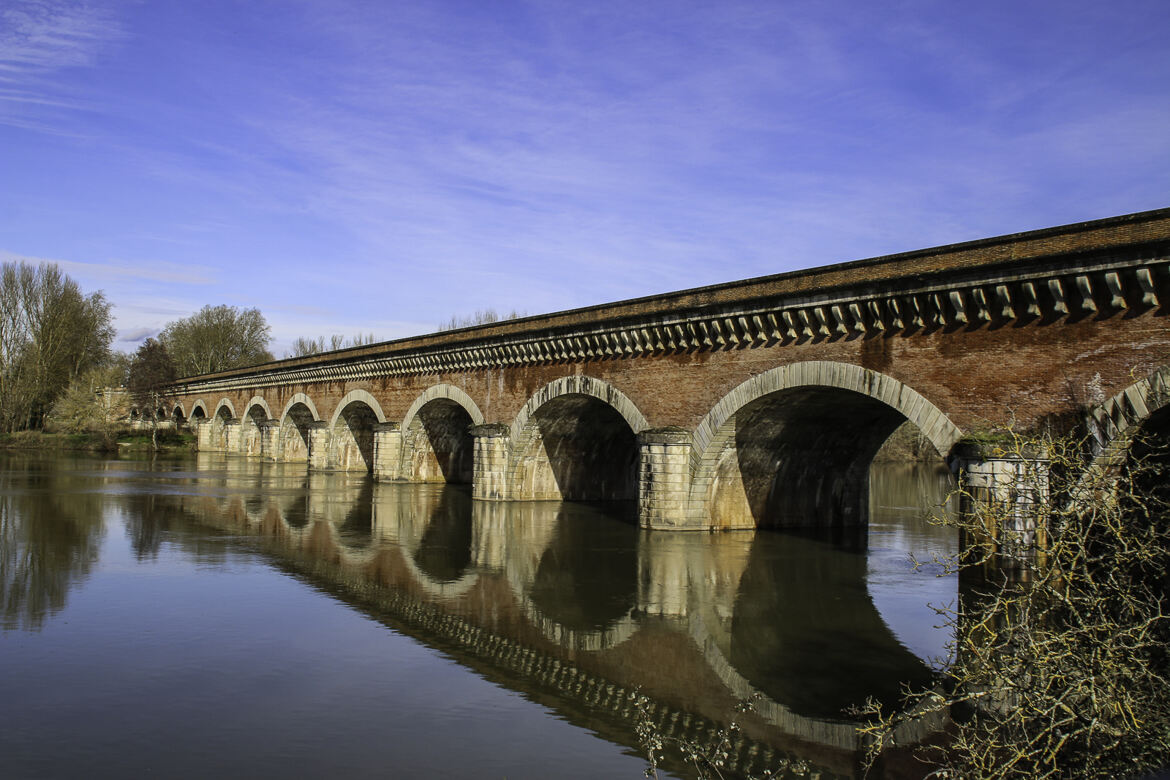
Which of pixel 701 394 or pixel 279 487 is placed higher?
pixel 701 394

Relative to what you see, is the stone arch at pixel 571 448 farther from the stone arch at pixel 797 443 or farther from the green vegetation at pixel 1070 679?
the green vegetation at pixel 1070 679

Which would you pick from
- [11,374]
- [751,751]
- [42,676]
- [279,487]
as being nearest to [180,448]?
[11,374]

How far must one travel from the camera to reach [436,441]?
31.7 meters

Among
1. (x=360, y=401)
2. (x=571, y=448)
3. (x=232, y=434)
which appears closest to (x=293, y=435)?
(x=232, y=434)

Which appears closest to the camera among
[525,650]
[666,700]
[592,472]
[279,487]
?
[666,700]

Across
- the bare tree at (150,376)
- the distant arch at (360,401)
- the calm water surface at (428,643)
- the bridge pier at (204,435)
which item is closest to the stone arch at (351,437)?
the distant arch at (360,401)

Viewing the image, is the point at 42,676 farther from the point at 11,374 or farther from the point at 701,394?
the point at 11,374

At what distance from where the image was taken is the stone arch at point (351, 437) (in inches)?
1457

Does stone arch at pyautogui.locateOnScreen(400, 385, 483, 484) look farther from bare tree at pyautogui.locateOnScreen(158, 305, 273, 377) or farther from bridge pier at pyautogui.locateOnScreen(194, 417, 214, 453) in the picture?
bare tree at pyautogui.locateOnScreen(158, 305, 273, 377)

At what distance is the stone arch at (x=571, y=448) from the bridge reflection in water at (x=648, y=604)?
196 cm

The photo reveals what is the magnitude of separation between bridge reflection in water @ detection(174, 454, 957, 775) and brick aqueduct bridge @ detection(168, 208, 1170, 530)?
1695 millimetres

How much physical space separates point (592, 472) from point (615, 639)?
1605cm

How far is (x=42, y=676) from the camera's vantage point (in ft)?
26.5

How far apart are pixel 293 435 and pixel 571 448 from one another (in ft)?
82.5
